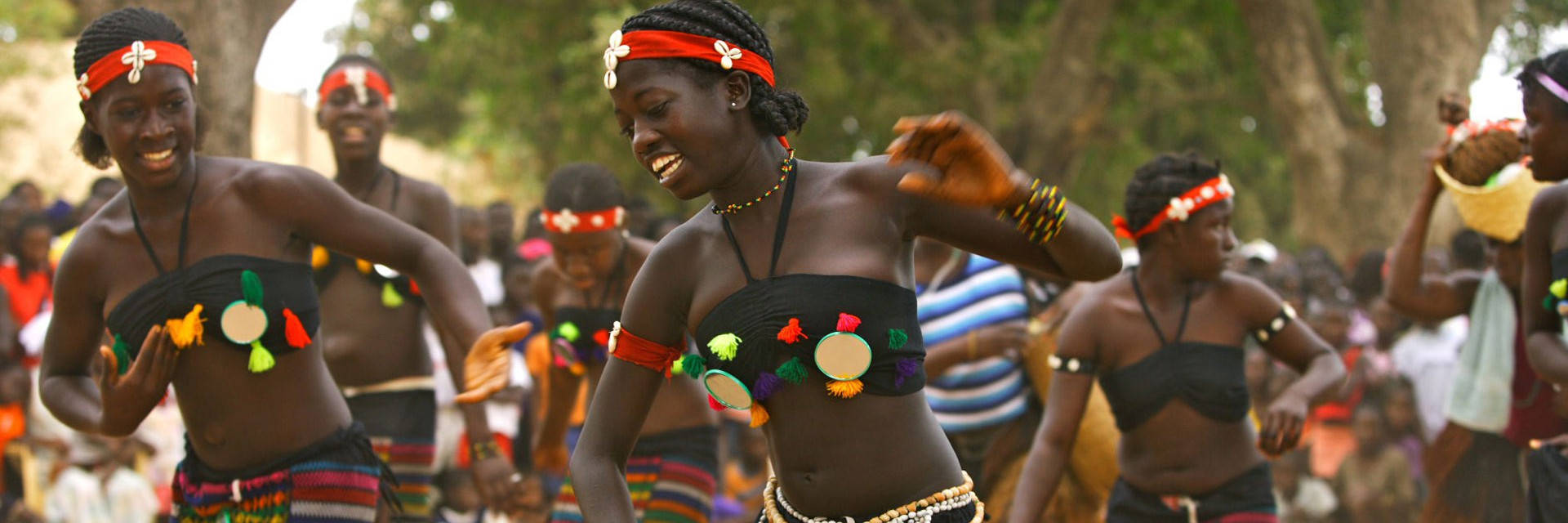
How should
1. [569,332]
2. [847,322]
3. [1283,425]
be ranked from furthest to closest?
[569,332] < [1283,425] < [847,322]

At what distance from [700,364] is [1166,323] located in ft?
8.80

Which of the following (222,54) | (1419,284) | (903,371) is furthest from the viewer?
(222,54)

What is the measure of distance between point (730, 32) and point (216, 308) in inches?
75.6

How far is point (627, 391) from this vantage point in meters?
4.07

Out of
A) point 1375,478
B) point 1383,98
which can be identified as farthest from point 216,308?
point 1383,98

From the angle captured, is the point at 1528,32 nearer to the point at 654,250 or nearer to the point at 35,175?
the point at 35,175

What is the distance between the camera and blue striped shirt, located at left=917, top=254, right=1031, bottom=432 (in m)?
7.88

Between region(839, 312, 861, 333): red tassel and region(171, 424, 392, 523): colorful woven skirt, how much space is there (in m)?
2.05

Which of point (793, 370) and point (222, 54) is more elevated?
point (222, 54)

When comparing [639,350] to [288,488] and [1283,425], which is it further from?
[1283,425]

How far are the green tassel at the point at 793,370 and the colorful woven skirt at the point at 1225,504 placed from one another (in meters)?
2.67

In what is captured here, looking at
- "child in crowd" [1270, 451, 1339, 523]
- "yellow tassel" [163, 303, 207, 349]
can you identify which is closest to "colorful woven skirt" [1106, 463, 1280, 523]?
"yellow tassel" [163, 303, 207, 349]

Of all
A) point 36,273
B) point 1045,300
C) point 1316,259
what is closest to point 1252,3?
point 1316,259

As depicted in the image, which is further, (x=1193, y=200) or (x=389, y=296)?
(x=389, y=296)
